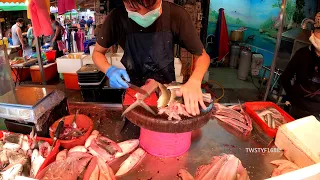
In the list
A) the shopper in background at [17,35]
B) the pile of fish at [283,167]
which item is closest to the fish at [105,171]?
the pile of fish at [283,167]

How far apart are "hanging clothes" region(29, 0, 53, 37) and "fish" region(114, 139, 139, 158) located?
327 cm

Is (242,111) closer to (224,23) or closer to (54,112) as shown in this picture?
(54,112)

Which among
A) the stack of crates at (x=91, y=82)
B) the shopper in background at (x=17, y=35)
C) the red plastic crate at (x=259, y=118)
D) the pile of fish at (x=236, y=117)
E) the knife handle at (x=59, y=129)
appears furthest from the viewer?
the shopper in background at (x=17, y=35)

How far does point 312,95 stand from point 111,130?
2.72 meters

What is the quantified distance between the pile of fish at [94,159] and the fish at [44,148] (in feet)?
0.29

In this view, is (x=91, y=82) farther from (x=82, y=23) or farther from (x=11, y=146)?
(x=82, y=23)

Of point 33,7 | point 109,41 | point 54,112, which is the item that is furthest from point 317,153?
point 33,7

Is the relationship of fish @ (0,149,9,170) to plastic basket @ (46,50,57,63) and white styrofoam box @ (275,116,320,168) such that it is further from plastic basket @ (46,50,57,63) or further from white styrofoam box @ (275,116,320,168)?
plastic basket @ (46,50,57,63)

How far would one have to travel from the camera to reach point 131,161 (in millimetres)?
1762

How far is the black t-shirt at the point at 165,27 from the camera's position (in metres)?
2.19

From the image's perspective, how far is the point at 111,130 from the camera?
2.21 meters

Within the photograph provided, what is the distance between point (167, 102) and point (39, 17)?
3726mm

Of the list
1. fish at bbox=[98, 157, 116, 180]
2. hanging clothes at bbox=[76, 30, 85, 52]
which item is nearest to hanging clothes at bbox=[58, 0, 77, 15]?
hanging clothes at bbox=[76, 30, 85, 52]

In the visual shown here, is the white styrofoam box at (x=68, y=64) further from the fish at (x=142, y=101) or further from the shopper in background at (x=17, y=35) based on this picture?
the shopper in background at (x=17, y=35)
